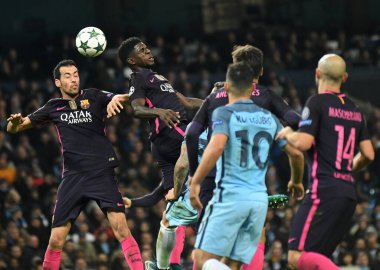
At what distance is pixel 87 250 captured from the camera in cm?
1748

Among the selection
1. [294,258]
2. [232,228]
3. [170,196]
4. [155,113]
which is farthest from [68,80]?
[294,258]

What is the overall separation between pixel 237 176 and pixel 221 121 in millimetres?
496

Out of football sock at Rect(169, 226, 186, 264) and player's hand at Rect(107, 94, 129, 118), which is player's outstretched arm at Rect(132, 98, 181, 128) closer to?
player's hand at Rect(107, 94, 129, 118)

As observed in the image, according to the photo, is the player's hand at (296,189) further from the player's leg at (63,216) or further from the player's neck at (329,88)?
the player's leg at (63,216)

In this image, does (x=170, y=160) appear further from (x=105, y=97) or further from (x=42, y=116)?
(x=42, y=116)

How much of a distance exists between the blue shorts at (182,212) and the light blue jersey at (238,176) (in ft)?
7.31

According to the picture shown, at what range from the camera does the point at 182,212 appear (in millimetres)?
11172

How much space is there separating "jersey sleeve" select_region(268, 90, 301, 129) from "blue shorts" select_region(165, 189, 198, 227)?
1.80 meters

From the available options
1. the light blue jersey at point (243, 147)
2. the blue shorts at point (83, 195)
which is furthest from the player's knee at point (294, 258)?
the blue shorts at point (83, 195)

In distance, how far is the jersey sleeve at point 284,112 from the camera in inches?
372

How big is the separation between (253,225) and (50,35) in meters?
21.1

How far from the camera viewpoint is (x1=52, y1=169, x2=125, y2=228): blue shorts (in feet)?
36.6

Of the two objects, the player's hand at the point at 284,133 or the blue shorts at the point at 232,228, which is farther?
the player's hand at the point at 284,133

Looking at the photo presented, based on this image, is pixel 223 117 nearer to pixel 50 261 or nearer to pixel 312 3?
pixel 50 261
